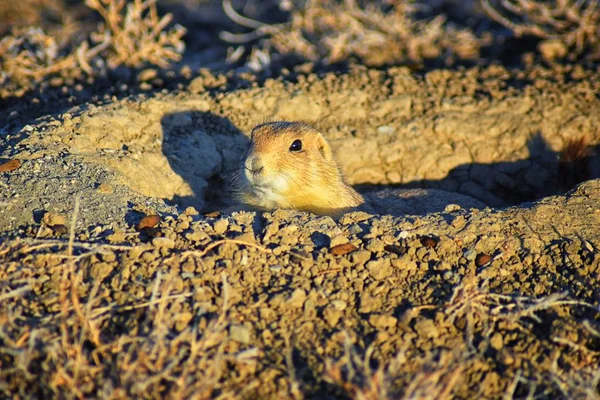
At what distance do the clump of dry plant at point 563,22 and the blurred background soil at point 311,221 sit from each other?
31 millimetres

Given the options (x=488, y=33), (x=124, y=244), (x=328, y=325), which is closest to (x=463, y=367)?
(x=328, y=325)

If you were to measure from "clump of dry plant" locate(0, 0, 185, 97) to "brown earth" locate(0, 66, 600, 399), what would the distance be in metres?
1.33

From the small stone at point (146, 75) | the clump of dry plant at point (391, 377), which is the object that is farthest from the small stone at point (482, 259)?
the small stone at point (146, 75)

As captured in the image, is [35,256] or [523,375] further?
[35,256]

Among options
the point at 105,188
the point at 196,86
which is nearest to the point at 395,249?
the point at 105,188

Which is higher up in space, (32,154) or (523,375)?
(32,154)

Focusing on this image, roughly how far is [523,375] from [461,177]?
346cm

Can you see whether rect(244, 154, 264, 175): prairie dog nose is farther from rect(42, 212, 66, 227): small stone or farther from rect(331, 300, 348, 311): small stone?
rect(331, 300, 348, 311): small stone

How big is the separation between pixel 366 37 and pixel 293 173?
10.4ft

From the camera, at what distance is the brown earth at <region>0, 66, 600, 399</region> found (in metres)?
3.04

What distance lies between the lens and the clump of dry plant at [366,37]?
762 centimetres

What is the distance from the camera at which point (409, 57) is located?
25.2 feet

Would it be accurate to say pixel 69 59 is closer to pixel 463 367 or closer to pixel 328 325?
pixel 328 325

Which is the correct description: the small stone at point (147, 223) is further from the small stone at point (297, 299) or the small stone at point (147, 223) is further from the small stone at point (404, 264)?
the small stone at point (404, 264)
